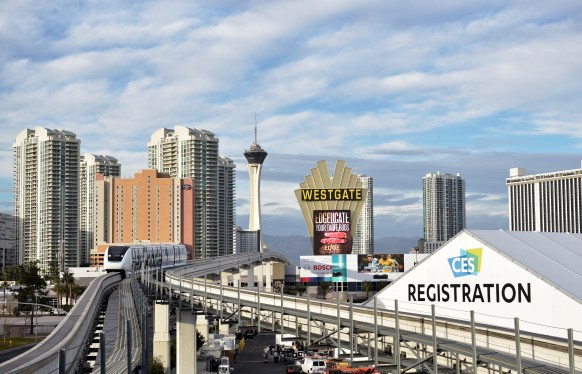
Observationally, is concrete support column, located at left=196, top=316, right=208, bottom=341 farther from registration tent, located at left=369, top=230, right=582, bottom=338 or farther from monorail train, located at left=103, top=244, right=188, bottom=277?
registration tent, located at left=369, top=230, right=582, bottom=338

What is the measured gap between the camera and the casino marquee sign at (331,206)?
141625 mm

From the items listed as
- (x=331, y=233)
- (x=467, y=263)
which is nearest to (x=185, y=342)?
(x=467, y=263)

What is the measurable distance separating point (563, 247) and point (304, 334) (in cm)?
2284

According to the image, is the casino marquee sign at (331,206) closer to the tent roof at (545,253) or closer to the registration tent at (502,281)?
the registration tent at (502,281)

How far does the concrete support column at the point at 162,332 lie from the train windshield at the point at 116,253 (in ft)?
72.2

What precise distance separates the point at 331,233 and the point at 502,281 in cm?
8816

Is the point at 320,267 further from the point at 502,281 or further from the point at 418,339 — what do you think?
the point at 418,339

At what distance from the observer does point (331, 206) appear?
5940 inches

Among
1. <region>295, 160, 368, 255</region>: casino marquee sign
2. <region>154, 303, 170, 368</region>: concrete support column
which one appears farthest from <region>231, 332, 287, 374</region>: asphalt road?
<region>295, 160, 368, 255</region>: casino marquee sign

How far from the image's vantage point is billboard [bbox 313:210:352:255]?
463ft

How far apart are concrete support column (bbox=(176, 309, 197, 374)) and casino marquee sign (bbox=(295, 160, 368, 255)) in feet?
256

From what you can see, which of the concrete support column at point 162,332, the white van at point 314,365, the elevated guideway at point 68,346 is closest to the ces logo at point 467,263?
the white van at point 314,365

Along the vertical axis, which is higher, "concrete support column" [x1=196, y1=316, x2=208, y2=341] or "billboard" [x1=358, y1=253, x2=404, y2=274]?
"billboard" [x1=358, y1=253, x2=404, y2=274]

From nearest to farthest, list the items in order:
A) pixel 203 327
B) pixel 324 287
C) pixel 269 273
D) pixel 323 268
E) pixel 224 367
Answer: pixel 224 367 < pixel 203 327 < pixel 323 268 < pixel 324 287 < pixel 269 273
